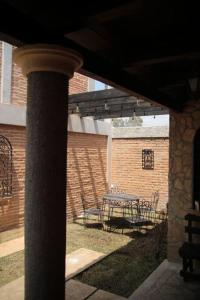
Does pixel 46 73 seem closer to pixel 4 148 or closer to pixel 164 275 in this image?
pixel 164 275

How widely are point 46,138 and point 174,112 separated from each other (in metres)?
3.83

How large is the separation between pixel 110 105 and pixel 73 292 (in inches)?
197

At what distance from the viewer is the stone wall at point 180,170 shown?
17.7 ft

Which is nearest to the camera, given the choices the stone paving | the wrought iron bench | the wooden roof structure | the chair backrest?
the wooden roof structure

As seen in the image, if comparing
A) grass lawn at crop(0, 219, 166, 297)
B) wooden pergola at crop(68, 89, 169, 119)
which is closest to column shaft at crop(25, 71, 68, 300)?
grass lawn at crop(0, 219, 166, 297)

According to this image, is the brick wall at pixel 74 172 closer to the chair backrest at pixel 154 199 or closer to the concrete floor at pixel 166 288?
the chair backrest at pixel 154 199

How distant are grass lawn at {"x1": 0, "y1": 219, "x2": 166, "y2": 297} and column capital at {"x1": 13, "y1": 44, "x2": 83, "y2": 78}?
3598 mm

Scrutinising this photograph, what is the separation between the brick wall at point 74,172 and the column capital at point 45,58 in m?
5.26

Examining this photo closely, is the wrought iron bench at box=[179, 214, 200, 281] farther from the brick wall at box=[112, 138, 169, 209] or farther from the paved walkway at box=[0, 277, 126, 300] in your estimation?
the brick wall at box=[112, 138, 169, 209]

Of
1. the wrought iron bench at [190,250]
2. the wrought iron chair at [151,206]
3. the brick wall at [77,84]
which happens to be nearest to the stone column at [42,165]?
the wrought iron bench at [190,250]

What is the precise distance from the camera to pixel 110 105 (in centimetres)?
824

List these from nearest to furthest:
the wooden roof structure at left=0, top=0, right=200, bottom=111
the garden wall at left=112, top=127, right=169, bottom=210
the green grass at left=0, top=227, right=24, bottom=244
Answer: the wooden roof structure at left=0, top=0, right=200, bottom=111 → the green grass at left=0, top=227, right=24, bottom=244 → the garden wall at left=112, top=127, right=169, bottom=210

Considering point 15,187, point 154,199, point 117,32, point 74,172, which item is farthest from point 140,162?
point 117,32

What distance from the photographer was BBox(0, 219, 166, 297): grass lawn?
4.95 meters
